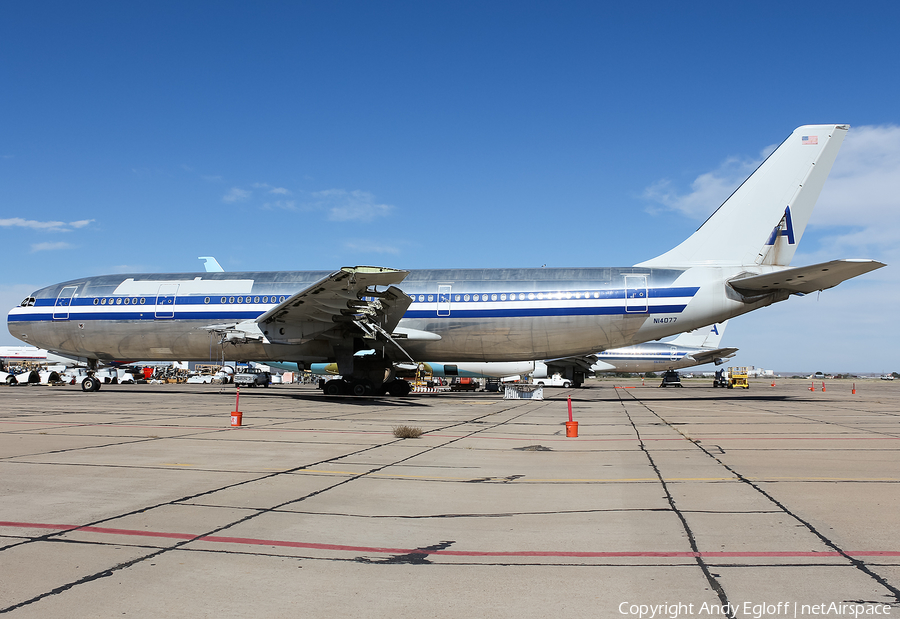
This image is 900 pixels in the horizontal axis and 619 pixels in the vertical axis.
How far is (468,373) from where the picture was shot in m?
42.0

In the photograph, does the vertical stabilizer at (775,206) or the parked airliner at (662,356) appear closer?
the vertical stabilizer at (775,206)

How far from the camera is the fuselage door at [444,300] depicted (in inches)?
990

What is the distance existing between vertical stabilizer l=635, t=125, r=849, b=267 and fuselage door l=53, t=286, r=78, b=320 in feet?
89.3

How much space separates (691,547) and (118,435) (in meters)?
10.9

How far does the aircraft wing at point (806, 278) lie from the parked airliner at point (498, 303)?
0.23 feet

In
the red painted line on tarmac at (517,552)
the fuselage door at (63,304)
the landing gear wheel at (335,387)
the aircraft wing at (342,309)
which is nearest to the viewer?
the red painted line on tarmac at (517,552)

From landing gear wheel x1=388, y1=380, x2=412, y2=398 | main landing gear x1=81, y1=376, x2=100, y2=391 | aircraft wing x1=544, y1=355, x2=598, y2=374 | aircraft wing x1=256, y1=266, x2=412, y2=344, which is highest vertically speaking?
aircraft wing x1=256, y1=266, x2=412, y2=344

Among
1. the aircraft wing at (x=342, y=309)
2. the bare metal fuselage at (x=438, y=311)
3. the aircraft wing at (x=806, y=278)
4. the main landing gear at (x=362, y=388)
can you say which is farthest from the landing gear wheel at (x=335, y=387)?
the aircraft wing at (x=806, y=278)

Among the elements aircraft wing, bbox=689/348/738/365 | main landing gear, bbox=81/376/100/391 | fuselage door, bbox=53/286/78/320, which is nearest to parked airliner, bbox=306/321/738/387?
aircraft wing, bbox=689/348/738/365

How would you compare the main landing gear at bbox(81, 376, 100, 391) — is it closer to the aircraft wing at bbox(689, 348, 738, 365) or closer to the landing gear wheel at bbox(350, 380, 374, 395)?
the landing gear wheel at bbox(350, 380, 374, 395)

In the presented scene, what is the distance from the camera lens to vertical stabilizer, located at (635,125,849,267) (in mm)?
23594

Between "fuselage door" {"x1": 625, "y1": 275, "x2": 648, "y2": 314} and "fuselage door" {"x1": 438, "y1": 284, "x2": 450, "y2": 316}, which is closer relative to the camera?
"fuselage door" {"x1": 625, "y1": 275, "x2": 648, "y2": 314}

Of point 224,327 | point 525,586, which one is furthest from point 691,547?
point 224,327

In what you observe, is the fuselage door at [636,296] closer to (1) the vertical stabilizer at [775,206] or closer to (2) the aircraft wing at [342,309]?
(1) the vertical stabilizer at [775,206]
